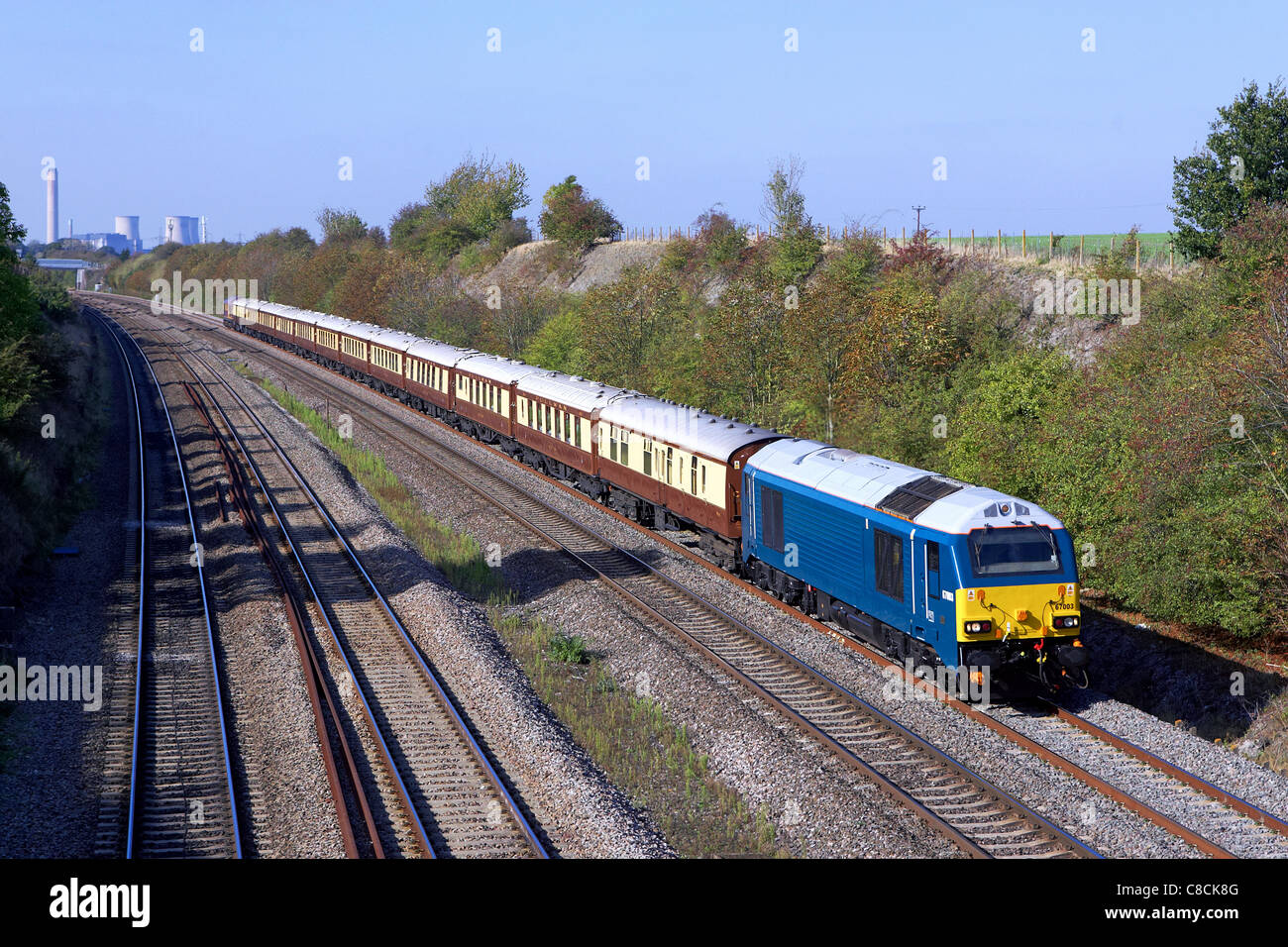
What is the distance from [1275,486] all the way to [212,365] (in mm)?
62687

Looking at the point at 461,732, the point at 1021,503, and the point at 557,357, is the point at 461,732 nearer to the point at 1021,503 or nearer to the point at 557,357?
the point at 1021,503

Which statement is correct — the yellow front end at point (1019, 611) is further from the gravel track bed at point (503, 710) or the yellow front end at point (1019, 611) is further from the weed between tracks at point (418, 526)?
the weed between tracks at point (418, 526)

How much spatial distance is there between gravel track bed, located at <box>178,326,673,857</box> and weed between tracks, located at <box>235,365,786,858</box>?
28 cm

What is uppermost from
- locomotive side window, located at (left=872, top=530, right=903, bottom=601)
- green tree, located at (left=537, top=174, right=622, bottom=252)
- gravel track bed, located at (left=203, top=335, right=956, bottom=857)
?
green tree, located at (left=537, top=174, right=622, bottom=252)

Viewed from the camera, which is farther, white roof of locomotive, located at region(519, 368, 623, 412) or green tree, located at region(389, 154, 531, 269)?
green tree, located at region(389, 154, 531, 269)

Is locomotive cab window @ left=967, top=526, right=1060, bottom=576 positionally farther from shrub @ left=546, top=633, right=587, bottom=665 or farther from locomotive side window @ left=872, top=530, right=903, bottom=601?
shrub @ left=546, top=633, right=587, bottom=665

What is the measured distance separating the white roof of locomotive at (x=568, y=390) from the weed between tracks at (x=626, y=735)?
7.20 metres

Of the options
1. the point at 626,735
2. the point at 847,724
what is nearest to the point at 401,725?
the point at 626,735

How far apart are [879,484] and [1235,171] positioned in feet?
86.0

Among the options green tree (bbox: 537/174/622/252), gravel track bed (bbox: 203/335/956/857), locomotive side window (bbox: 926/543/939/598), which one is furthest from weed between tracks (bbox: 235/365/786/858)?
green tree (bbox: 537/174/622/252)

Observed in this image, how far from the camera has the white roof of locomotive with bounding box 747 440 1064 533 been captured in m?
16.0

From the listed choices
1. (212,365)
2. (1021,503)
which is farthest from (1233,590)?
(212,365)

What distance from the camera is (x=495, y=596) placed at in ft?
76.6

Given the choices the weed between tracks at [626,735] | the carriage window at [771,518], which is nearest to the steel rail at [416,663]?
the weed between tracks at [626,735]
